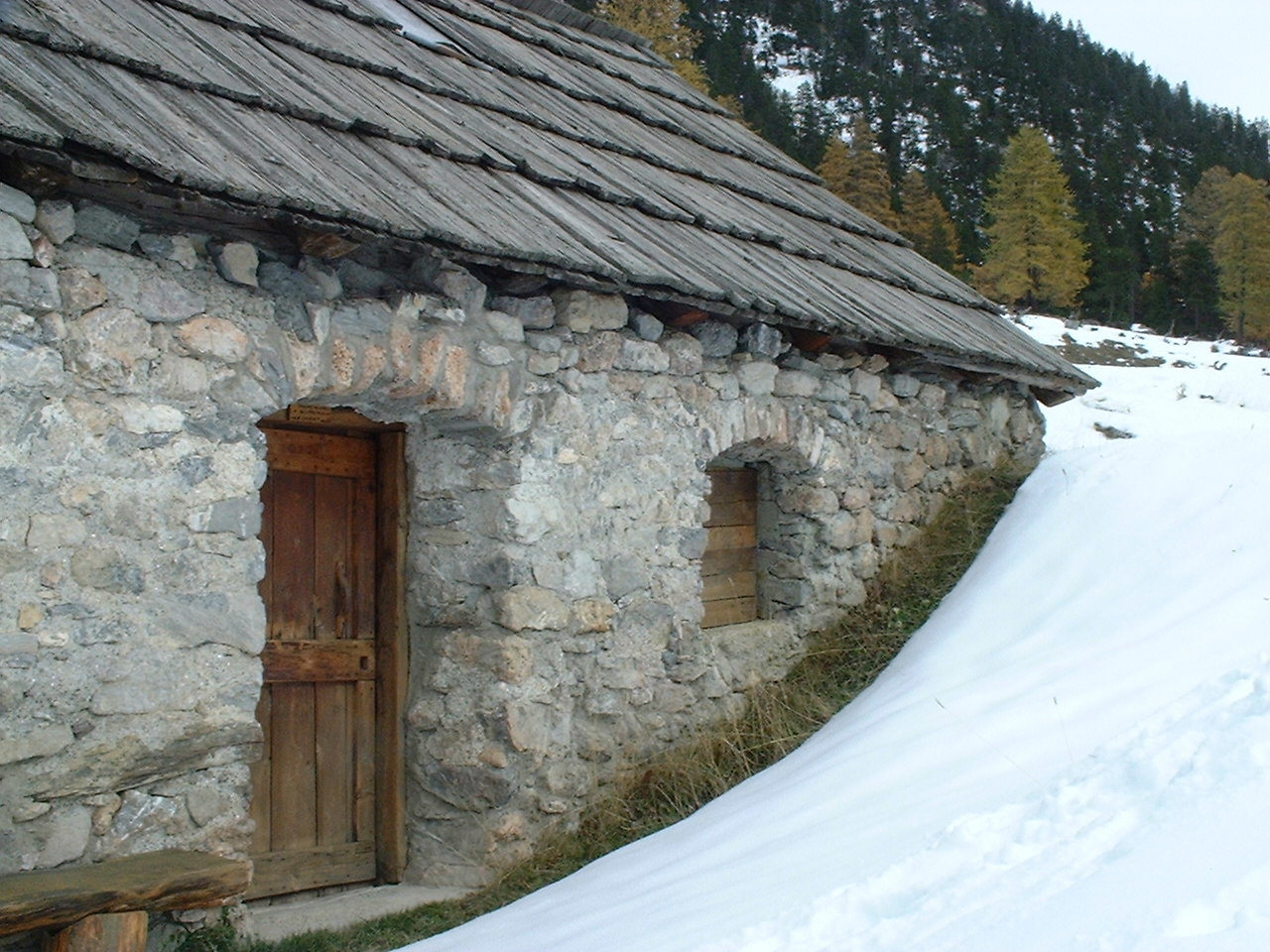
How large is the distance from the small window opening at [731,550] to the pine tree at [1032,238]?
95.7 ft

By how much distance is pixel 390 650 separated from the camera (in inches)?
185

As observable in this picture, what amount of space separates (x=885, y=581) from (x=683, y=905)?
3320 mm

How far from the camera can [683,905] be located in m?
3.18

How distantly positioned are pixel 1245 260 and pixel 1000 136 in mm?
12388

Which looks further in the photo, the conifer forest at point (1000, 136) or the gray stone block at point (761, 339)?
the conifer forest at point (1000, 136)

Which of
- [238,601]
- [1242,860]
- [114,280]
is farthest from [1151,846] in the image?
[114,280]

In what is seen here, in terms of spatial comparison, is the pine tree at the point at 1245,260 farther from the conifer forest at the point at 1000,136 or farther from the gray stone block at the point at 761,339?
the gray stone block at the point at 761,339

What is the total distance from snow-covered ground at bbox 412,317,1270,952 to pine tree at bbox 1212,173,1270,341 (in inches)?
1320

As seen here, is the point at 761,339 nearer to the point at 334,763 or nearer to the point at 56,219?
the point at 334,763

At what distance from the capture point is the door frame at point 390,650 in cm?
466

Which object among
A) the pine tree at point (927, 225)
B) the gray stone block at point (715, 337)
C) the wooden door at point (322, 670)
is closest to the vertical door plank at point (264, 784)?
the wooden door at point (322, 670)

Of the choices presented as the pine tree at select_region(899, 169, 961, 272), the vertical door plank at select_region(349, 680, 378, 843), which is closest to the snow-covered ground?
the vertical door plank at select_region(349, 680, 378, 843)

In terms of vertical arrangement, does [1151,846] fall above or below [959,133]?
below

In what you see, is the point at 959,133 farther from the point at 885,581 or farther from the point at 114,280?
the point at 114,280
